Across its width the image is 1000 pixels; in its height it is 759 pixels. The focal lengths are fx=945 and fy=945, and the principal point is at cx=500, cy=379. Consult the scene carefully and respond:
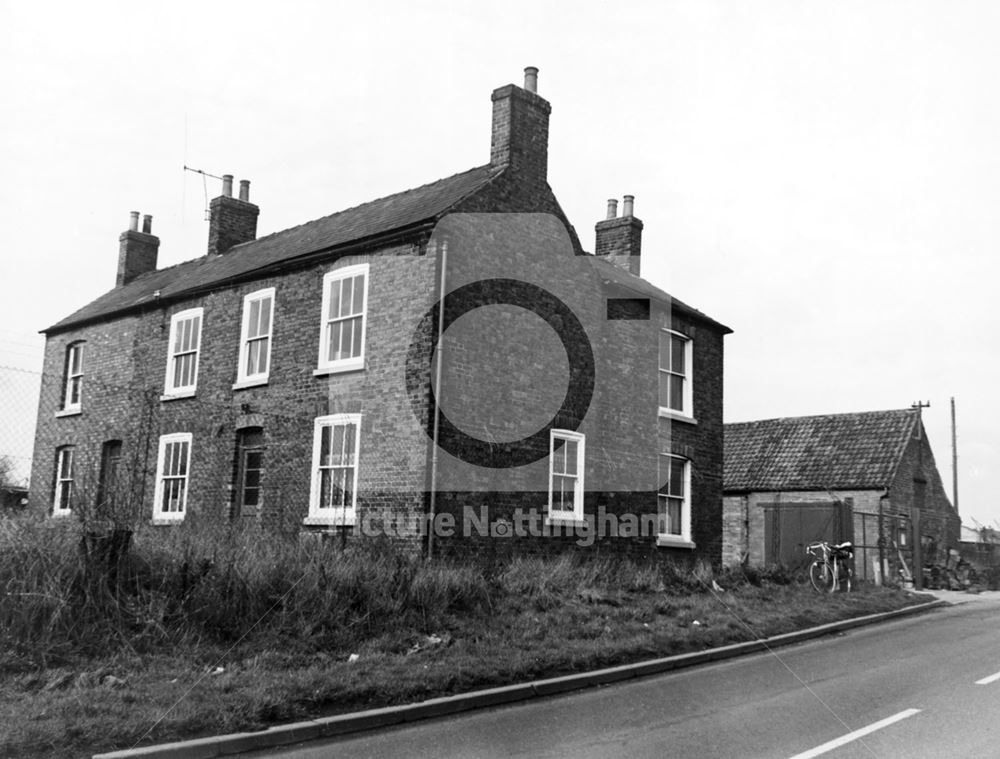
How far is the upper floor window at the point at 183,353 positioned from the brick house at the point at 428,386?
5 centimetres

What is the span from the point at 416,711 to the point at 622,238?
1825 cm

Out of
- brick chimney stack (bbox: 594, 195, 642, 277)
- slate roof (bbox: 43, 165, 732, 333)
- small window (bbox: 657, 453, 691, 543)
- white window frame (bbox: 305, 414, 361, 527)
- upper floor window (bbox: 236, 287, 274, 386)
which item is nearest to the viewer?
white window frame (bbox: 305, 414, 361, 527)

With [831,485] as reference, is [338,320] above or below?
above

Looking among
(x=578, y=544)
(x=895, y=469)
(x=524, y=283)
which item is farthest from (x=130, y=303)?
(x=895, y=469)

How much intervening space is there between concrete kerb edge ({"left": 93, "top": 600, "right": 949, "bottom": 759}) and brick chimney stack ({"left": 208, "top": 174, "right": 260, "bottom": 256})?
59.7 ft

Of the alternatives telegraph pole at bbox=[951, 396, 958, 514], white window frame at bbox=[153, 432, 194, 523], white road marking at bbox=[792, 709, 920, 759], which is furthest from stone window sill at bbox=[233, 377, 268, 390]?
telegraph pole at bbox=[951, 396, 958, 514]

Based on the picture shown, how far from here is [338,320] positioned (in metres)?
18.0

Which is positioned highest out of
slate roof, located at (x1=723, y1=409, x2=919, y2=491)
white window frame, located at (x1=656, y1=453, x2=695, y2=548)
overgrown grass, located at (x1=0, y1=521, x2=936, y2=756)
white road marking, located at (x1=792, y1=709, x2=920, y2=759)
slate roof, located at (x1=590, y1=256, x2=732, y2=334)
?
slate roof, located at (x1=590, y1=256, x2=732, y2=334)

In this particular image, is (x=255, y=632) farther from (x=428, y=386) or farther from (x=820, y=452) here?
(x=820, y=452)

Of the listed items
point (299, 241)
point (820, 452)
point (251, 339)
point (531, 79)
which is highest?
point (531, 79)

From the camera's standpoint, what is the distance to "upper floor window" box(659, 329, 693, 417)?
22.3m

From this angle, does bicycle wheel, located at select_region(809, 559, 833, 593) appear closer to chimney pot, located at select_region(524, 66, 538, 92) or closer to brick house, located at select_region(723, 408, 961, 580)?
brick house, located at select_region(723, 408, 961, 580)

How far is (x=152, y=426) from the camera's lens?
21.9 meters

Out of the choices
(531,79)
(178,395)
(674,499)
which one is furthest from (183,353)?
(674,499)
